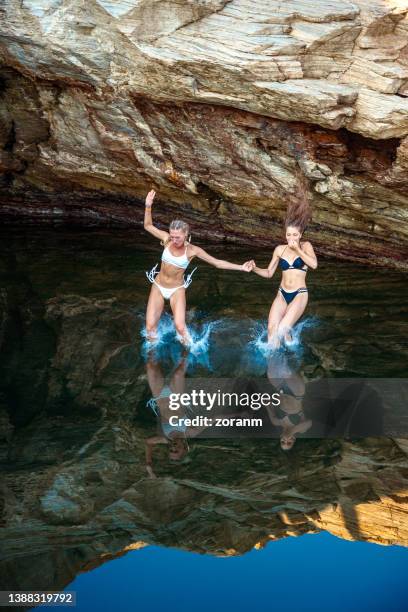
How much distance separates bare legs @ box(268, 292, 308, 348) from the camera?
8.76 metres

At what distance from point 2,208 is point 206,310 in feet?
18.1

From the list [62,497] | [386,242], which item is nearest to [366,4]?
[386,242]

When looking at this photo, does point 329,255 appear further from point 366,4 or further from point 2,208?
point 2,208

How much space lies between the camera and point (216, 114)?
10.3 metres

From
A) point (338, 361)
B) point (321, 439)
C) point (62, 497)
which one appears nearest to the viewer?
point (62, 497)

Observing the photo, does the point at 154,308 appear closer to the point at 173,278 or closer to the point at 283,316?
the point at 173,278

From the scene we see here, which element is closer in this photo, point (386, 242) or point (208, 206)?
point (386, 242)

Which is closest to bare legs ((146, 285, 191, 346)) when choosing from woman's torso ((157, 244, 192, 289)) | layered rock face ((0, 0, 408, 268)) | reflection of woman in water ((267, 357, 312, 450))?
woman's torso ((157, 244, 192, 289))

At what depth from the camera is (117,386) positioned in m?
8.01

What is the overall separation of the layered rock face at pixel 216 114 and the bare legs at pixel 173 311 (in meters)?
2.71

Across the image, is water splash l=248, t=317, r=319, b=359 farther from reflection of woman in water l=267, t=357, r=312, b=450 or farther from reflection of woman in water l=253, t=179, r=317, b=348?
reflection of woman in water l=267, t=357, r=312, b=450

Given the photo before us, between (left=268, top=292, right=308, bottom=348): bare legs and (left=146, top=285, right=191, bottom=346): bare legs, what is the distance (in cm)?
101

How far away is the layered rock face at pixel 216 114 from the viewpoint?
8641 millimetres

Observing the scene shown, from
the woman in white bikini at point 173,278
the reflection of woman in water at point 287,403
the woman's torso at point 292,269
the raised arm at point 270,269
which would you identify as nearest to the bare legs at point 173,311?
the woman in white bikini at point 173,278
